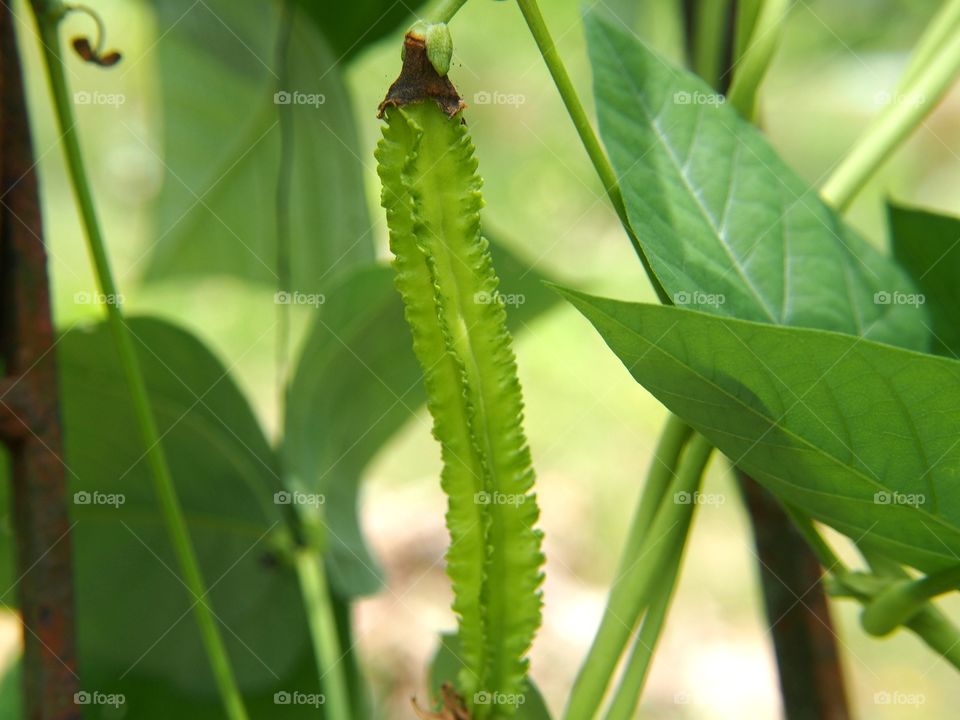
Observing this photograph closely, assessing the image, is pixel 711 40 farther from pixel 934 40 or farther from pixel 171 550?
pixel 171 550

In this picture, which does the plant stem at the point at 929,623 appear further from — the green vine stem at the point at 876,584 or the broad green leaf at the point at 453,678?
the broad green leaf at the point at 453,678

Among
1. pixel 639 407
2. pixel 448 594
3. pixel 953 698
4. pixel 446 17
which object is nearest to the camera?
pixel 446 17

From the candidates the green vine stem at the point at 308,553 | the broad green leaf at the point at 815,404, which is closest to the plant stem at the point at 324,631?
the green vine stem at the point at 308,553

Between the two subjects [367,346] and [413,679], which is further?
[413,679]

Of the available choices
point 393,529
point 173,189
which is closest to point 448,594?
point 393,529

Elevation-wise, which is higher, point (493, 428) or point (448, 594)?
point (448, 594)

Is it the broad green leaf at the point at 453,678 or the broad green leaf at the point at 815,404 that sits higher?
the broad green leaf at the point at 815,404

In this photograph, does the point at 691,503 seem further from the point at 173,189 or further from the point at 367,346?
the point at 173,189

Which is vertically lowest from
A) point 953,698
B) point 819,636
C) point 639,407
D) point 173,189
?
point 819,636

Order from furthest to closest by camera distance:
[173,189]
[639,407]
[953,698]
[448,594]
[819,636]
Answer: [639,407]
[448,594]
[953,698]
[173,189]
[819,636]
